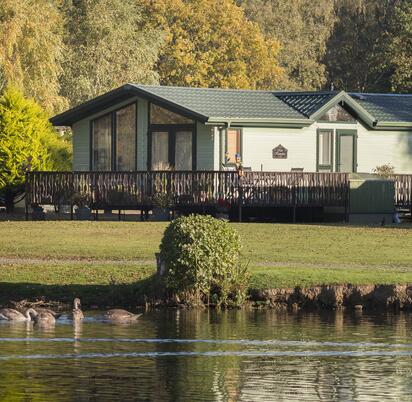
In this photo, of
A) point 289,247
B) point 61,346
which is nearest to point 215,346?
point 61,346

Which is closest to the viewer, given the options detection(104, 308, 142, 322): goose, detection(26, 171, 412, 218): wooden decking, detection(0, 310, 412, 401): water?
detection(0, 310, 412, 401): water

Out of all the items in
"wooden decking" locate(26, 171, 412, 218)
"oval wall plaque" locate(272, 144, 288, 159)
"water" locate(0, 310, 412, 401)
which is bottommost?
"water" locate(0, 310, 412, 401)

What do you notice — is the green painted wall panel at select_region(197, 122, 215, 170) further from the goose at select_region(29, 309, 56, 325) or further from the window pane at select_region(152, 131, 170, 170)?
the goose at select_region(29, 309, 56, 325)

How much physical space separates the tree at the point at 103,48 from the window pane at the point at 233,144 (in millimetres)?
22971

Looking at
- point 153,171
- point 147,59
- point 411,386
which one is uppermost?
point 147,59

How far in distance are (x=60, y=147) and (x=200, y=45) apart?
31.9 metres

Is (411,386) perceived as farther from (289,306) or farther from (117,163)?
(117,163)

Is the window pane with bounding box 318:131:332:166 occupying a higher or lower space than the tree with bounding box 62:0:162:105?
lower

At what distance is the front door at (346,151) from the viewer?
5397 centimetres

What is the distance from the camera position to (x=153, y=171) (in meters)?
48.9

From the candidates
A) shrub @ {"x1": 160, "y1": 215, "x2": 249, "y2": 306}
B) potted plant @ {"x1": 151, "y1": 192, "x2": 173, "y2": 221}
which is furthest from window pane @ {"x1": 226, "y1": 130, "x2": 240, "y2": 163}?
shrub @ {"x1": 160, "y1": 215, "x2": 249, "y2": 306}

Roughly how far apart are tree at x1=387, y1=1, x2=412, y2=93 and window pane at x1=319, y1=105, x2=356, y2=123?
111 ft

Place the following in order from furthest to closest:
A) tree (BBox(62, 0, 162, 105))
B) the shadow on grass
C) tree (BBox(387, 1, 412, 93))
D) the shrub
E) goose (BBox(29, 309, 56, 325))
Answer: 1. tree (BBox(387, 1, 412, 93))
2. tree (BBox(62, 0, 162, 105))
3. the shadow on grass
4. the shrub
5. goose (BBox(29, 309, 56, 325))

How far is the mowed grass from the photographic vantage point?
31.0 metres
